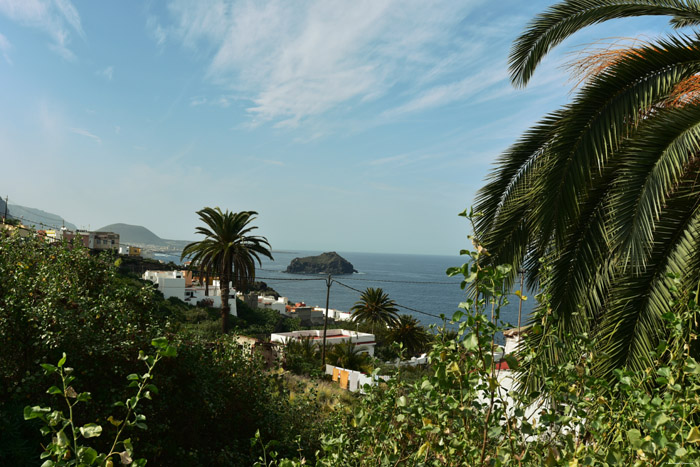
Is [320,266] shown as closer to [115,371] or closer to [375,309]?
[375,309]

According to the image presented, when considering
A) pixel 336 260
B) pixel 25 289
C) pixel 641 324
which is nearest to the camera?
pixel 641 324

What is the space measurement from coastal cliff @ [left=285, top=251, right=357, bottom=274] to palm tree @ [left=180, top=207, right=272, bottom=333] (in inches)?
5002

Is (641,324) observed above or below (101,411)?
above

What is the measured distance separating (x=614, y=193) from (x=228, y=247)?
72.0 ft

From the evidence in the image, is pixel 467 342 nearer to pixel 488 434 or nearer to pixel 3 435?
pixel 488 434

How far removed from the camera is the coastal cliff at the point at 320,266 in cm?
15566

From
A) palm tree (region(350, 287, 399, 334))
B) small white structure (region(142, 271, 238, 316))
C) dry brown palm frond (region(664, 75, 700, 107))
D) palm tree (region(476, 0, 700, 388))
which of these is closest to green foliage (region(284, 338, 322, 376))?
palm tree (region(350, 287, 399, 334))

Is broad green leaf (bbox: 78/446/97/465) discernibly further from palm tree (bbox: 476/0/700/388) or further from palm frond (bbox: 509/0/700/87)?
palm frond (bbox: 509/0/700/87)

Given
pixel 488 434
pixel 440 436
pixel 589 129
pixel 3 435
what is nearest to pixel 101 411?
pixel 3 435

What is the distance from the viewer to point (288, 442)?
5.85 meters

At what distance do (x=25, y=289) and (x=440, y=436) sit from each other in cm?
491

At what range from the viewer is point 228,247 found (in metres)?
24.6

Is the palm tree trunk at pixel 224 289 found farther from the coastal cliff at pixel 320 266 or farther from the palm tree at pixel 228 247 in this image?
the coastal cliff at pixel 320 266

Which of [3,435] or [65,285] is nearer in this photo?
[3,435]
